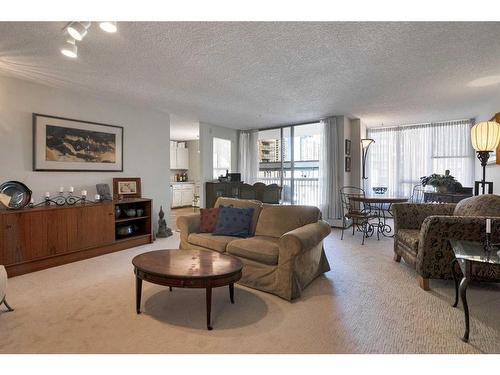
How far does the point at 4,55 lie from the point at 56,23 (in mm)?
1099

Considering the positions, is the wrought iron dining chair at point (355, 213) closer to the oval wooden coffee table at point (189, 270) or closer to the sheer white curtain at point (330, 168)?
the sheer white curtain at point (330, 168)

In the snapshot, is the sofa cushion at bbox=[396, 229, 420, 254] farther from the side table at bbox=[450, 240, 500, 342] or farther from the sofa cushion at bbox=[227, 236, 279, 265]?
the sofa cushion at bbox=[227, 236, 279, 265]

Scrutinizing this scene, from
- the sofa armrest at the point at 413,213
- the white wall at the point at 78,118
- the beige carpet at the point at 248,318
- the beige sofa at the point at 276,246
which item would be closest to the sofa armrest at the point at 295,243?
the beige sofa at the point at 276,246

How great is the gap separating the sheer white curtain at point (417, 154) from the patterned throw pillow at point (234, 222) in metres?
5.26

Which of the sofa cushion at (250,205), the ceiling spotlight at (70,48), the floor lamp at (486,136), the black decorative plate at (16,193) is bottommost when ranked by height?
the sofa cushion at (250,205)

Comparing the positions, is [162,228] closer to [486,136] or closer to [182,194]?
[182,194]

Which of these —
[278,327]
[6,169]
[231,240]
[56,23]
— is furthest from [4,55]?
[278,327]

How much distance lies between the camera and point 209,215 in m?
3.52

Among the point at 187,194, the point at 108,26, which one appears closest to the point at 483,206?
the point at 108,26

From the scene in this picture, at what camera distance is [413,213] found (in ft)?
11.9

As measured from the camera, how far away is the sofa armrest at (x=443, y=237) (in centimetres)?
254

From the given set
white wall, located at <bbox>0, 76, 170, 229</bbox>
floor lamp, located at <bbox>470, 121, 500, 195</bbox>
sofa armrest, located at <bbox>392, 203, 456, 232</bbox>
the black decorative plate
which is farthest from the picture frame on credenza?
floor lamp, located at <bbox>470, 121, 500, 195</bbox>

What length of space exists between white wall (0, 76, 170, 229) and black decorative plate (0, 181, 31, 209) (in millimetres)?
207
